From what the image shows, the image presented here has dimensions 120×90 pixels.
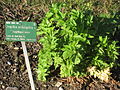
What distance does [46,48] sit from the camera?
3.79 m

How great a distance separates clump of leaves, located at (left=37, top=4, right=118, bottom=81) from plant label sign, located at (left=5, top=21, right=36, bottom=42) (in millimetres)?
446

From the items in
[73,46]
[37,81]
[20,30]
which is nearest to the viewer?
[20,30]

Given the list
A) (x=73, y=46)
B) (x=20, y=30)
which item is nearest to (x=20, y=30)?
(x=20, y=30)

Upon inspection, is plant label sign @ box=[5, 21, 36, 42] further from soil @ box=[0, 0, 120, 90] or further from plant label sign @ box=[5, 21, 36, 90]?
soil @ box=[0, 0, 120, 90]

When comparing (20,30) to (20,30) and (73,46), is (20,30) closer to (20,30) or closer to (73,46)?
(20,30)

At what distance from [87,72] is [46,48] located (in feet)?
2.39

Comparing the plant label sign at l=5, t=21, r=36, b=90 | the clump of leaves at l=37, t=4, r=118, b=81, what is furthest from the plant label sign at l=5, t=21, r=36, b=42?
the clump of leaves at l=37, t=4, r=118, b=81

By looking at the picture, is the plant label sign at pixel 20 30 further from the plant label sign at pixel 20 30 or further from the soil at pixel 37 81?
Answer: the soil at pixel 37 81

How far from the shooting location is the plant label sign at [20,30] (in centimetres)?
328

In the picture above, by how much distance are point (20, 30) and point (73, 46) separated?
707 mm

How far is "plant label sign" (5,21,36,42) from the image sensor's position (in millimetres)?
3277

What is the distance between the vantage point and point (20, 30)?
3295 mm

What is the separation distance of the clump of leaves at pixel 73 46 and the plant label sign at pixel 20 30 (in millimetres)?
446

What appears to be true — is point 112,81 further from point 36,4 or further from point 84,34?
point 36,4
